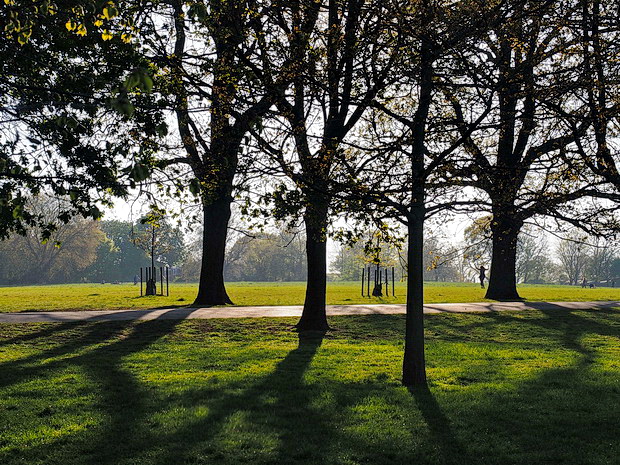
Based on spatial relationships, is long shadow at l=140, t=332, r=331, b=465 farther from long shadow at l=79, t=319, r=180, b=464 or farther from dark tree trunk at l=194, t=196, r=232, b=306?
dark tree trunk at l=194, t=196, r=232, b=306

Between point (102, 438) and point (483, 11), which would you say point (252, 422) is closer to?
point (102, 438)

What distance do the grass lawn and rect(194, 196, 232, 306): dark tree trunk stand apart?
25.0 ft

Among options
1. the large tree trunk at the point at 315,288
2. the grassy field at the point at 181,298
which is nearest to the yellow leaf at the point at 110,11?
the large tree trunk at the point at 315,288

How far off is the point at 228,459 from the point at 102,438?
1.56 m

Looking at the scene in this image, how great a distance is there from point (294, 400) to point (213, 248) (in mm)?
14725

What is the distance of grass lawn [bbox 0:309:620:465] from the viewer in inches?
259

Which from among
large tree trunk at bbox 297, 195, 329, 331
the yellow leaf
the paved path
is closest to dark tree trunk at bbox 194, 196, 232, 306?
the paved path

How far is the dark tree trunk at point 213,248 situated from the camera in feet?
75.7

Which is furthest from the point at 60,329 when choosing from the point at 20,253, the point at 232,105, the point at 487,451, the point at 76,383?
the point at 20,253

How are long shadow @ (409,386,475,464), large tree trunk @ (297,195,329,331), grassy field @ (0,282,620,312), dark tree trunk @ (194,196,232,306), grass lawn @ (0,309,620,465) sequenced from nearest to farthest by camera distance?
1. long shadow @ (409,386,475,464)
2. grass lawn @ (0,309,620,465)
3. large tree trunk @ (297,195,329,331)
4. dark tree trunk @ (194,196,232,306)
5. grassy field @ (0,282,620,312)

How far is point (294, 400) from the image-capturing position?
8812mm

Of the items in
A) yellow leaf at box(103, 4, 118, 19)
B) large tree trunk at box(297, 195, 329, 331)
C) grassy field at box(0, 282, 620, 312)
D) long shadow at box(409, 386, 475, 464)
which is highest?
yellow leaf at box(103, 4, 118, 19)

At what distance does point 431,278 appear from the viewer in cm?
11706

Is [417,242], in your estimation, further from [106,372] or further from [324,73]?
[106,372]
